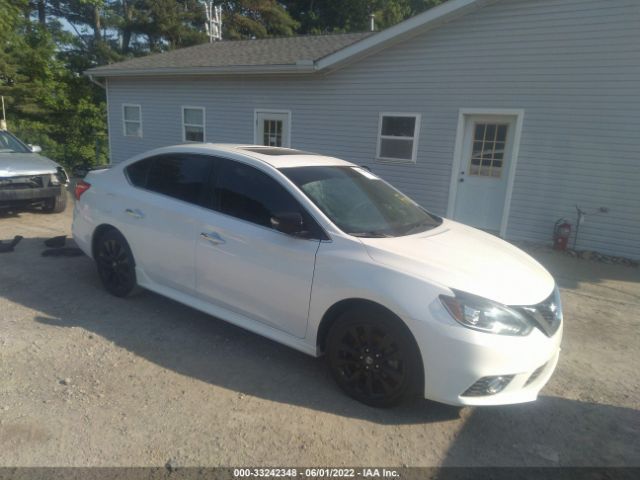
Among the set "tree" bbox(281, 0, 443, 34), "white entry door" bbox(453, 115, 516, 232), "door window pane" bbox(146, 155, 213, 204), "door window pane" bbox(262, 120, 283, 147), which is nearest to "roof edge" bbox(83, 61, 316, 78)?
"door window pane" bbox(262, 120, 283, 147)

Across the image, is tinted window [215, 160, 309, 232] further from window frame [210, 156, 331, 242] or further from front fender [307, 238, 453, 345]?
front fender [307, 238, 453, 345]

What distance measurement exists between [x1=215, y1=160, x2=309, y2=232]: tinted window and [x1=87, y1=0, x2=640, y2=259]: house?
6.16m

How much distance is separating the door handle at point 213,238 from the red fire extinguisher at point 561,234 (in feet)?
21.1

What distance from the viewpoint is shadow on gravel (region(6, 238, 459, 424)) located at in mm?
3086

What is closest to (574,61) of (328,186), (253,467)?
(328,186)

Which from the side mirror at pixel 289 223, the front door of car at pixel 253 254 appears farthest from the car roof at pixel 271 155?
the side mirror at pixel 289 223

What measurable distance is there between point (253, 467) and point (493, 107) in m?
7.78

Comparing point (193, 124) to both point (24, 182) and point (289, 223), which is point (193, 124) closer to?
point (24, 182)

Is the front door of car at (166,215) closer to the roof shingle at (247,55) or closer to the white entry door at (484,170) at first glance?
the white entry door at (484,170)

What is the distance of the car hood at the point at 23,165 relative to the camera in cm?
739

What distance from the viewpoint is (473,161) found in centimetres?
881

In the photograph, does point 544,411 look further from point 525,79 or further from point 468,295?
point 525,79

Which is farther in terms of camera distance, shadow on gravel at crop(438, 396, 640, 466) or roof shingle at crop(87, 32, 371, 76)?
roof shingle at crop(87, 32, 371, 76)

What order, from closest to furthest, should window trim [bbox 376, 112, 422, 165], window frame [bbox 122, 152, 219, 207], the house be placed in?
window frame [bbox 122, 152, 219, 207] < the house < window trim [bbox 376, 112, 422, 165]
